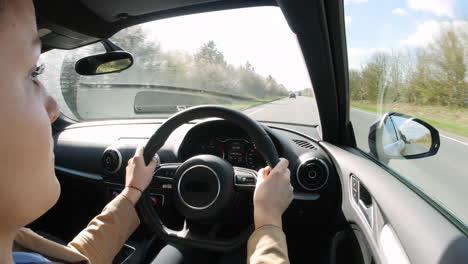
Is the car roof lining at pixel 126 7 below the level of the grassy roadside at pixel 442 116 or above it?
above

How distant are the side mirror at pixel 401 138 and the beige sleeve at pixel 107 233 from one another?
1592 mm

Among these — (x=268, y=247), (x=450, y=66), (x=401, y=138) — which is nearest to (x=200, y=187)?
(x=268, y=247)

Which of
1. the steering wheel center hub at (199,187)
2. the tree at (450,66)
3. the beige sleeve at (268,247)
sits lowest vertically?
the beige sleeve at (268,247)

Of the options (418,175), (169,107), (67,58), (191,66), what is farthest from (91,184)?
(418,175)

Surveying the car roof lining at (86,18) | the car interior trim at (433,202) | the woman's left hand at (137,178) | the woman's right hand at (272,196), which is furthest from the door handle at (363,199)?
the car roof lining at (86,18)

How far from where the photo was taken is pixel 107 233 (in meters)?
1.72

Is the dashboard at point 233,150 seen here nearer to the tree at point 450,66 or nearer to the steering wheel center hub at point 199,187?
the steering wheel center hub at point 199,187

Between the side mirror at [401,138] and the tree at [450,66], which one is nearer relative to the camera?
the tree at [450,66]

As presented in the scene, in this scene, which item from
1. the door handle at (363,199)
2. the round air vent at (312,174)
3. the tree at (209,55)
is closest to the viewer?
the door handle at (363,199)

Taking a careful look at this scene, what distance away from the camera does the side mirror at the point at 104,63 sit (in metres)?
3.02

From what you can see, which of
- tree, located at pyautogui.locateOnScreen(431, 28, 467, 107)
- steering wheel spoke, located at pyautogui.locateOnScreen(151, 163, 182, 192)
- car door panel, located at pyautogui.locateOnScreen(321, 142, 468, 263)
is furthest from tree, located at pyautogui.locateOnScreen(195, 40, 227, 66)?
tree, located at pyautogui.locateOnScreen(431, 28, 467, 107)

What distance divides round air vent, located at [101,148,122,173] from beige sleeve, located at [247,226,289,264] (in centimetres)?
199

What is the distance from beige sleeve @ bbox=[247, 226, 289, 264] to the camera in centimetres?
132

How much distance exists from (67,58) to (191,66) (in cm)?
136
